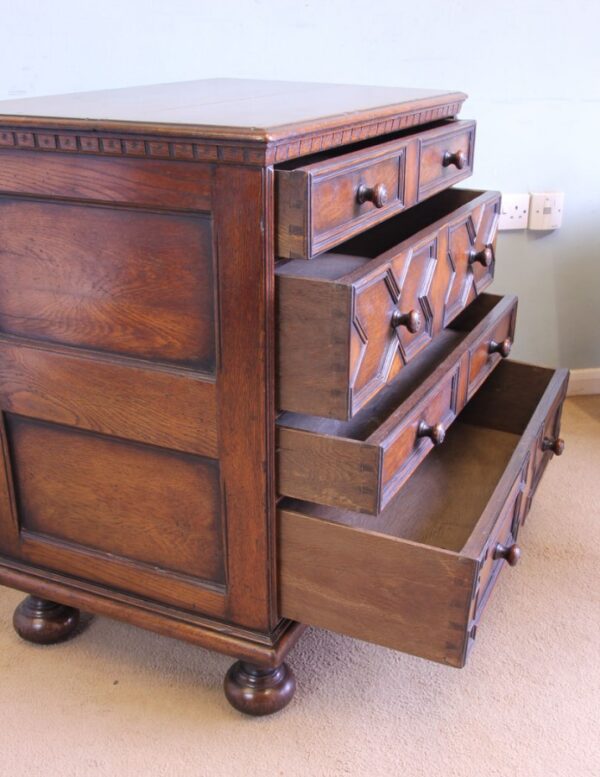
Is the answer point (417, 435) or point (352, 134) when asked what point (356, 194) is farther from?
point (417, 435)

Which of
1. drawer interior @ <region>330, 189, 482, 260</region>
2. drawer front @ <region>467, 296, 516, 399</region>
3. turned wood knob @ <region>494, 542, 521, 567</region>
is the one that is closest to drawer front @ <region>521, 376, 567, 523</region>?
drawer front @ <region>467, 296, 516, 399</region>

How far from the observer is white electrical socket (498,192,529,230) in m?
1.94

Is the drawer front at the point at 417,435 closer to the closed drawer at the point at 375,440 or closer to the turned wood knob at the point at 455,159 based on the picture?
the closed drawer at the point at 375,440

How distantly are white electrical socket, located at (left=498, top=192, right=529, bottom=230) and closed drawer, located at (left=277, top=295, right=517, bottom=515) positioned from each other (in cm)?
71

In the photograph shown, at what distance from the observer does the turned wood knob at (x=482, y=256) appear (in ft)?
4.43

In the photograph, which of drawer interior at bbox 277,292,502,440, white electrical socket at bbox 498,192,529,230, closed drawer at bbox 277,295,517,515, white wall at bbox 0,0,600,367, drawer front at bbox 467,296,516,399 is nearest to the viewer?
closed drawer at bbox 277,295,517,515

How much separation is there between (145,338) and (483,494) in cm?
65

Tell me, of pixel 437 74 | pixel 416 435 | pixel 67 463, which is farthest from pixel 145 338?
pixel 437 74

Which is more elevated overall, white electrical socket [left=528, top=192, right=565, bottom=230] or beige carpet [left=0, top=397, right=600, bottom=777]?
white electrical socket [left=528, top=192, right=565, bottom=230]

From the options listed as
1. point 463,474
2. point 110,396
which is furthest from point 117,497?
point 463,474

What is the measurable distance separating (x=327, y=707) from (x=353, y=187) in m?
0.68

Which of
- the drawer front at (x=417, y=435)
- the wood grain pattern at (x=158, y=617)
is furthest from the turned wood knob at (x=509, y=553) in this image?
the wood grain pattern at (x=158, y=617)

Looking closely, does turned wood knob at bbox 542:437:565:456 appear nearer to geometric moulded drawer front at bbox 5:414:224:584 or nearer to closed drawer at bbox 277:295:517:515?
closed drawer at bbox 277:295:517:515

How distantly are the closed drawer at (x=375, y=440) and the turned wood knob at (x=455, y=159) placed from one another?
268 mm
